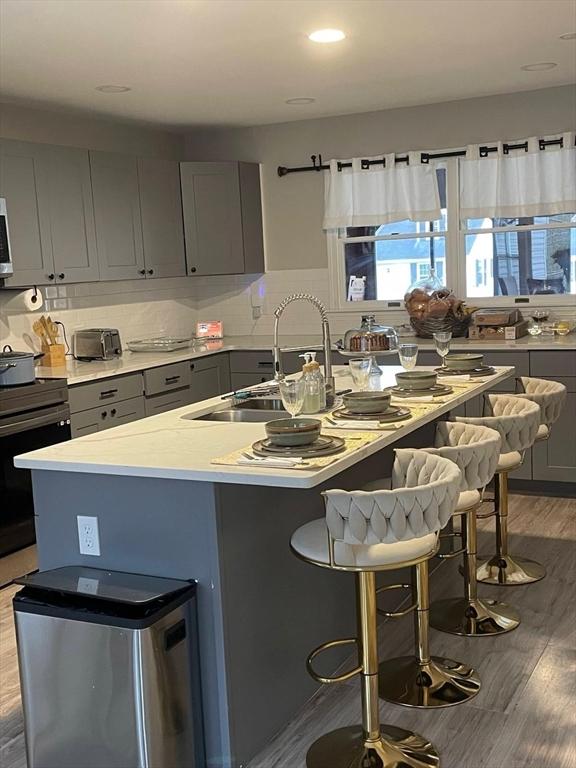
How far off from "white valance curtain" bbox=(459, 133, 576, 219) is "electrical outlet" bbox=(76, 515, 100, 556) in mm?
4167

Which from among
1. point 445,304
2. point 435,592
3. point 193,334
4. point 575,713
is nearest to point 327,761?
point 575,713

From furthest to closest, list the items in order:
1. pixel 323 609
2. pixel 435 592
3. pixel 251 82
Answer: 1. pixel 251 82
2. pixel 435 592
3. pixel 323 609

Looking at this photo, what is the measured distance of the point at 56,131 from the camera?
561cm

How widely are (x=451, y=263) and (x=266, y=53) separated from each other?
2.35m

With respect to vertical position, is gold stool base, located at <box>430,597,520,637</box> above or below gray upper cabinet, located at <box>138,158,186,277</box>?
below

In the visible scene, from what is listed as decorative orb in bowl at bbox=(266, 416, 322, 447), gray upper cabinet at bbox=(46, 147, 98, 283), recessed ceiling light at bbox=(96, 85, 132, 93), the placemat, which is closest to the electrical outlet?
the placemat

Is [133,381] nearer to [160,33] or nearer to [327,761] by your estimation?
[160,33]

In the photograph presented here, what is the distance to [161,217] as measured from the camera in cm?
609

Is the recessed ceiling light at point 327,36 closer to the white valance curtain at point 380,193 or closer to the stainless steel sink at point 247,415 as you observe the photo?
the stainless steel sink at point 247,415

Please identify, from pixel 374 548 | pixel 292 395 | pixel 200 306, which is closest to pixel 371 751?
pixel 374 548

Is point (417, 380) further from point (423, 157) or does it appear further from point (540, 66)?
point (423, 157)

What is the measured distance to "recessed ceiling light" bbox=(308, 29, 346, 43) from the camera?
13.1ft

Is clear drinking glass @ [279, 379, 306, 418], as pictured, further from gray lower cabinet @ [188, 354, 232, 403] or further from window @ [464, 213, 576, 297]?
window @ [464, 213, 576, 297]

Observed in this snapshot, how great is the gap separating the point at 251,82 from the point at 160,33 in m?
1.18
